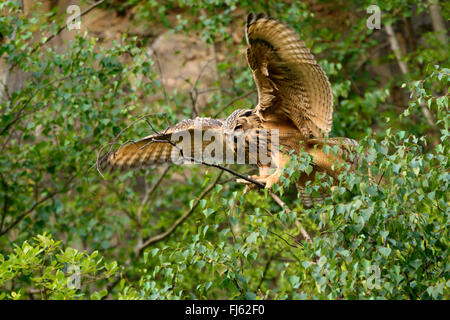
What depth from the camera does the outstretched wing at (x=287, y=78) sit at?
3102 millimetres

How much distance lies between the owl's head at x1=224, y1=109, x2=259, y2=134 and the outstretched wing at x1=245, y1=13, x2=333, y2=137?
0.05 meters

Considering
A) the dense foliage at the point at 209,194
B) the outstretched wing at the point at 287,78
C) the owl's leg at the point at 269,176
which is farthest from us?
the owl's leg at the point at 269,176

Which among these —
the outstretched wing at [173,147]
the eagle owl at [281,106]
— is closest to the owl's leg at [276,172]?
the eagle owl at [281,106]

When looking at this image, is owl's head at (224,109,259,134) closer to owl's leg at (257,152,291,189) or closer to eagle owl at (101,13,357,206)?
eagle owl at (101,13,357,206)

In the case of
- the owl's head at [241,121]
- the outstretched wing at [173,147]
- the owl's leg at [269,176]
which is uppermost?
the owl's head at [241,121]

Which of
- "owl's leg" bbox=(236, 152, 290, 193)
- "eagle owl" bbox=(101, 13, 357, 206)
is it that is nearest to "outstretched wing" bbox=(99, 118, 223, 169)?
"eagle owl" bbox=(101, 13, 357, 206)

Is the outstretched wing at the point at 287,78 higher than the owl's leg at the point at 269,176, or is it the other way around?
the outstretched wing at the point at 287,78

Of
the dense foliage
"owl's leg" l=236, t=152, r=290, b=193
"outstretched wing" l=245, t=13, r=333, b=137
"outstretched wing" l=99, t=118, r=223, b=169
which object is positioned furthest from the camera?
"outstretched wing" l=99, t=118, r=223, b=169

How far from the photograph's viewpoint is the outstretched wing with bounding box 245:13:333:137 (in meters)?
3.10

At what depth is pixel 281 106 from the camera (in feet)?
11.5

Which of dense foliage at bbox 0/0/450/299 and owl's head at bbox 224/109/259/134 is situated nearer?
dense foliage at bbox 0/0/450/299

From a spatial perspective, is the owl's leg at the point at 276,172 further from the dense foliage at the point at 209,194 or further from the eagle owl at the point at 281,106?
the dense foliage at the point at 209,194
